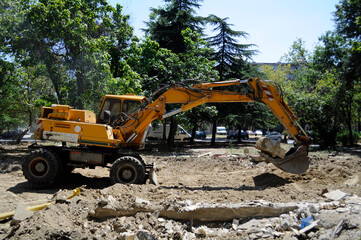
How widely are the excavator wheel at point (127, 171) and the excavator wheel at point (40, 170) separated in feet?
6.06

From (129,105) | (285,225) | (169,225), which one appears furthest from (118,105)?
(285,225)

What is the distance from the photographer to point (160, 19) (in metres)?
23.8

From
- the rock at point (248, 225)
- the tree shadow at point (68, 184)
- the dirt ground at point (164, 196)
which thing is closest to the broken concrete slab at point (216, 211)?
the dirt ground at point (164, 196)

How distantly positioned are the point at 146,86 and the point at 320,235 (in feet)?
50.7

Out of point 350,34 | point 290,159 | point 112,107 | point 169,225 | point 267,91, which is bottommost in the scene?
point 169,225

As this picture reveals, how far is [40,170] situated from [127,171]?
2753 mm

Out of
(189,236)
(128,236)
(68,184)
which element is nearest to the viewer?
(128,236)

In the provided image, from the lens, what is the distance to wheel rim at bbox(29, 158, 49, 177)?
931 centimetres

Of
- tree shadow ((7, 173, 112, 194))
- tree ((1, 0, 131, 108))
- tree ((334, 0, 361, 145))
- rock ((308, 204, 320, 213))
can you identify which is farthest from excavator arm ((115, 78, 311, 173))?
tree ((334, 0, 361, 145))

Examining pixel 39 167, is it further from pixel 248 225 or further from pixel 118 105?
pixel 248 225

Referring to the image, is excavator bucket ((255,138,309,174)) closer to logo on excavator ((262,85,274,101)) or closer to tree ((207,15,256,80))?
logo on excavator ((262,85,274,101))

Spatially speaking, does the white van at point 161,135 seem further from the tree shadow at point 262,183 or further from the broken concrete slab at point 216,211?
the broken concrete slab at point 216,211

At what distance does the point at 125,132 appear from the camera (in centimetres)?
974

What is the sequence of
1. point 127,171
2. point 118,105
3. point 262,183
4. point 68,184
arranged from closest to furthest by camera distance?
1. point 127,171
2. point 262,183
3. point 118,105
4. point 68,184
